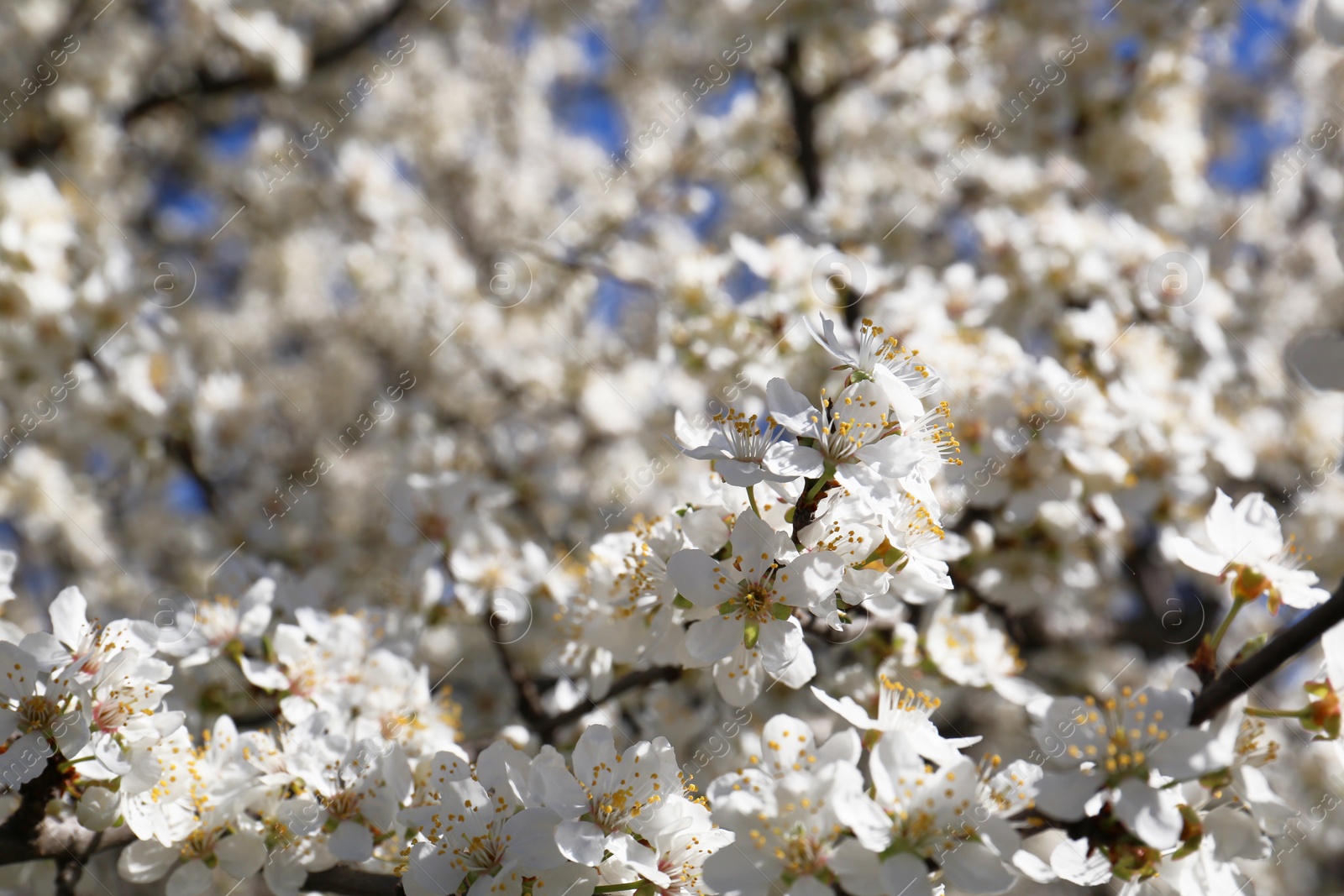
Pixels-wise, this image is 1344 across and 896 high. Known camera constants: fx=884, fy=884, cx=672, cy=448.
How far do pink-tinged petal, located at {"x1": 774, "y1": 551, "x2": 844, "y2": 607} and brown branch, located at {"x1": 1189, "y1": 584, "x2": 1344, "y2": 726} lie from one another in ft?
1.75

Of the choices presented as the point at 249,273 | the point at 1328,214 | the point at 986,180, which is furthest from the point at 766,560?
the point at 1328,214

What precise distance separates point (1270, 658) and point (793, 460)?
0.73 m

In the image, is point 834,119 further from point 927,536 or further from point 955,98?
point 927,536

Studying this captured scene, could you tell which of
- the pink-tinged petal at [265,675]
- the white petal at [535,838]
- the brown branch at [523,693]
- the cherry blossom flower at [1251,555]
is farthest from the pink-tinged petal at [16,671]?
the cherry blossom flower at [1251,555]

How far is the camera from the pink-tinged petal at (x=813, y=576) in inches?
53.7

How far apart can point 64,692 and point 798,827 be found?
1.24 meters

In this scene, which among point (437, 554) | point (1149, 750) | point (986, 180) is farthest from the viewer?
point (986, 180)

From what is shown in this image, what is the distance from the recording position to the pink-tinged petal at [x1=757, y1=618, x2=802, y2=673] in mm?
1419

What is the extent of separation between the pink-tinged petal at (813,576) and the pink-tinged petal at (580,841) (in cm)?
46

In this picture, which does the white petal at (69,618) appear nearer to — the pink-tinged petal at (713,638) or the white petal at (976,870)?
the pink-tinged petal at (713,638)

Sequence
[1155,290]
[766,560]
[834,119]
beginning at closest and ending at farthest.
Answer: [766,560] → [1155,290] → [834,119]

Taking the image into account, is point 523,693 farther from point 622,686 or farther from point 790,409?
point 790,409

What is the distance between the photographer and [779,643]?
143 cm

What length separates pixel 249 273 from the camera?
5918 millimetres
